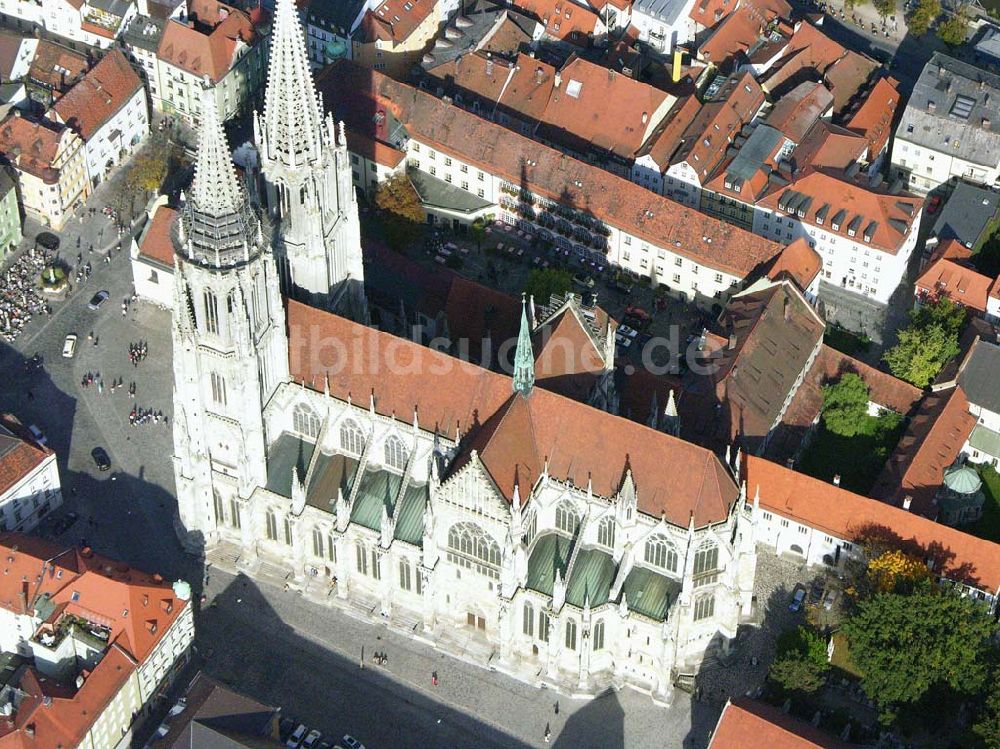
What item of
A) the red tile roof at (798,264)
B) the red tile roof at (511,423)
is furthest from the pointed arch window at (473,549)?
the red tile roof at (798,264)

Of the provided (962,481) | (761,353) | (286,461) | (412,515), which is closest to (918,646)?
(962,481)

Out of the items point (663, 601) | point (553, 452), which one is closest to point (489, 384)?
point (553, 452)

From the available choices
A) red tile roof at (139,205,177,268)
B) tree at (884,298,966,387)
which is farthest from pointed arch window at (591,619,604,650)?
red tile roof at (139,205,177,268)

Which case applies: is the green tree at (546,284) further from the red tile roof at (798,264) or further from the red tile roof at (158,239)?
the red tile roof at (158,239)

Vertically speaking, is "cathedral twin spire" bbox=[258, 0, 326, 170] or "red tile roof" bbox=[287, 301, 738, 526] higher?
"cathedral twin spire" bbox=[258, 0, 326, 170]

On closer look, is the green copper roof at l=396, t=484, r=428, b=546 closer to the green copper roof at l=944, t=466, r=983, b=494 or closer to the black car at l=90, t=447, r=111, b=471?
the black car at l=90, t=447, r=111, b=471

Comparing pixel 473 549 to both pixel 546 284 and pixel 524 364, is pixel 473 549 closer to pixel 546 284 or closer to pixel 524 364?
pixel 524 364
